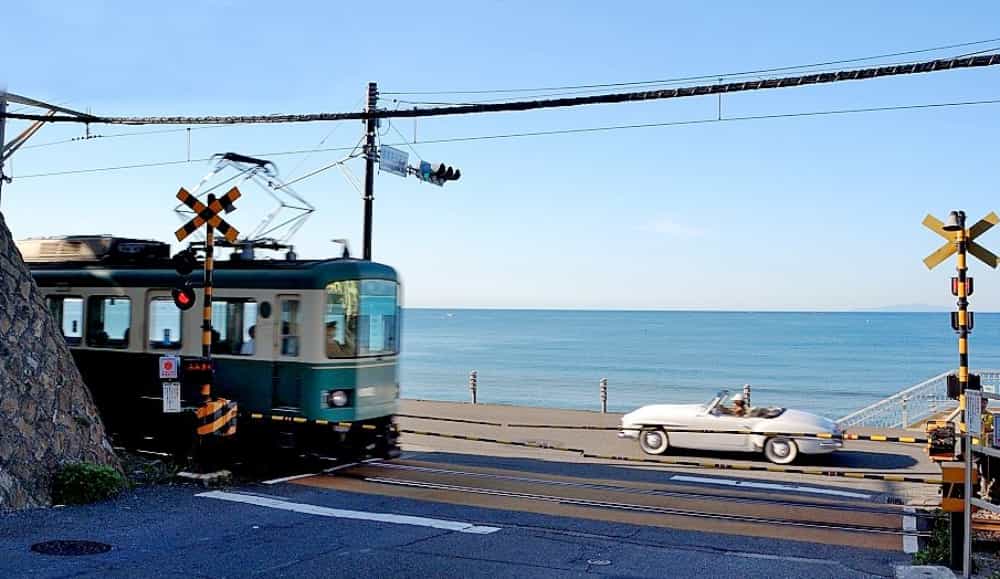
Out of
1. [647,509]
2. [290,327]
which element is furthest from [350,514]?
[290,327]

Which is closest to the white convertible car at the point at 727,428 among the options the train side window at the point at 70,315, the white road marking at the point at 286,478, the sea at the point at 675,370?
the white road marking at the point at 286,478

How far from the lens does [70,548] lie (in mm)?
9305

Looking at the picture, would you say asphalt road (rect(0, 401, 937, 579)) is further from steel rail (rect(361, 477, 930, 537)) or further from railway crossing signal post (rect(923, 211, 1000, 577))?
railway crossing signal post (rect(923, 211, 1000, 577))

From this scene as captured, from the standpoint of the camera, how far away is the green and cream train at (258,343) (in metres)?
14.4

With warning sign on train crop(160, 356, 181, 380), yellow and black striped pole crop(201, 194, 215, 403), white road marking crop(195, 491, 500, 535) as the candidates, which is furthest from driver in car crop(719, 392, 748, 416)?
warning sign on train crop(160, 356, 181, 380)

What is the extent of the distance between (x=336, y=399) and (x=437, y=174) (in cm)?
933

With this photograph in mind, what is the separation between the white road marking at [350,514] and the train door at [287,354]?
2.09 metres

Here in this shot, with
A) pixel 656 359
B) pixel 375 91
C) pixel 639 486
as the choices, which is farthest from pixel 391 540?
pixel 656 359

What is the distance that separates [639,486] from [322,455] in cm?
501

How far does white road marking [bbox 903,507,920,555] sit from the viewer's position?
1004cm

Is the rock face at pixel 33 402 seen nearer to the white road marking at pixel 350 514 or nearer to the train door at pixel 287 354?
the white road marking at pixel 350 514

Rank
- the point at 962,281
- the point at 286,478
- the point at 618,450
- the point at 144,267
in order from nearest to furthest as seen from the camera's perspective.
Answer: the point at 962,281, the point at 286,478, the point at 144,267, the point at 618,450

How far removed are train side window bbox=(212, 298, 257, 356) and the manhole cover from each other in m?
5.47

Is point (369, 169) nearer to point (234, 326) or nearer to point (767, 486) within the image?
point (234, 326)
